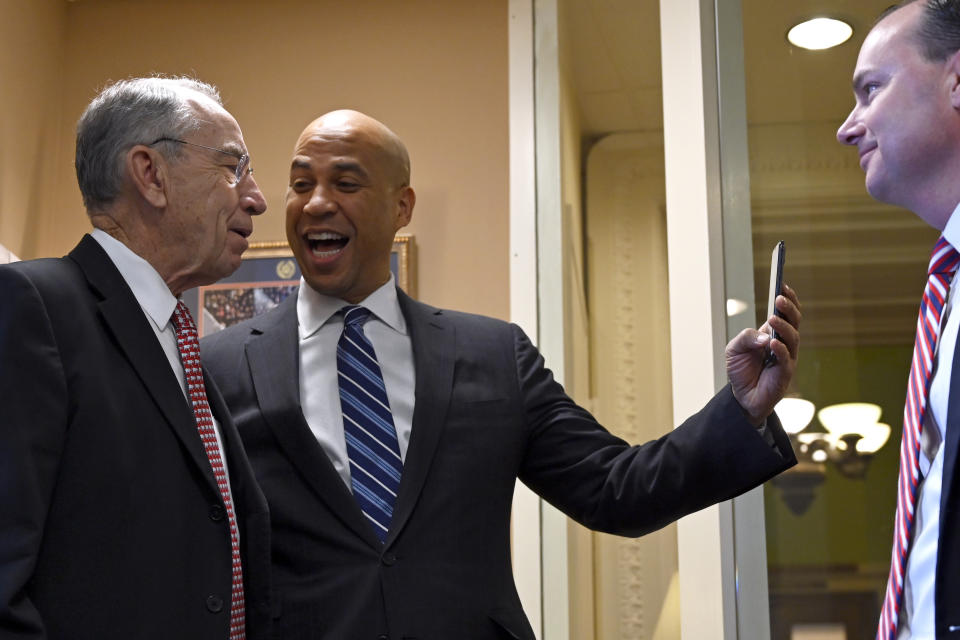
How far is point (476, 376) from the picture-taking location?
2115 millimetres

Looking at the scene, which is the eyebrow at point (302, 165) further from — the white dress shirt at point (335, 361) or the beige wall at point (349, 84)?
the beige wall at point (349, 84)

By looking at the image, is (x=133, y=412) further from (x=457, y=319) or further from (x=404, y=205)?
(x=404, y=205)

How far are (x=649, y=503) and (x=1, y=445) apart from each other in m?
1.04

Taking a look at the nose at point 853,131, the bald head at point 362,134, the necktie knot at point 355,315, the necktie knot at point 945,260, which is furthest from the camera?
the bald head at point 362,134

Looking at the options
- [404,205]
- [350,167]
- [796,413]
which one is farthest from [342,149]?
[796,413]

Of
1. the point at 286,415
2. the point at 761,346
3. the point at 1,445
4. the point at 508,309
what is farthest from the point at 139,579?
the point at 508,309

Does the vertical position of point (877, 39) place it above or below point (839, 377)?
above

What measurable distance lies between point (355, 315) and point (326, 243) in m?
0.15

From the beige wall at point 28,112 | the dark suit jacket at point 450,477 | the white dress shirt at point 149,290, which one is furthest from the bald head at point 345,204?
the beige wall at point 28,112

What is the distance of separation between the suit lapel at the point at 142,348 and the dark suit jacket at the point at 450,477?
0.34m

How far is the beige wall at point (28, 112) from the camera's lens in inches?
130

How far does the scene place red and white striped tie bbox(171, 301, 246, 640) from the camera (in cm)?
167

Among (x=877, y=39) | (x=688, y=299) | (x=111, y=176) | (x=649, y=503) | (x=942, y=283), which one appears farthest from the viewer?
(x=688, y=299)

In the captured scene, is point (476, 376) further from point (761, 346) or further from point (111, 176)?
point (111, 176)
